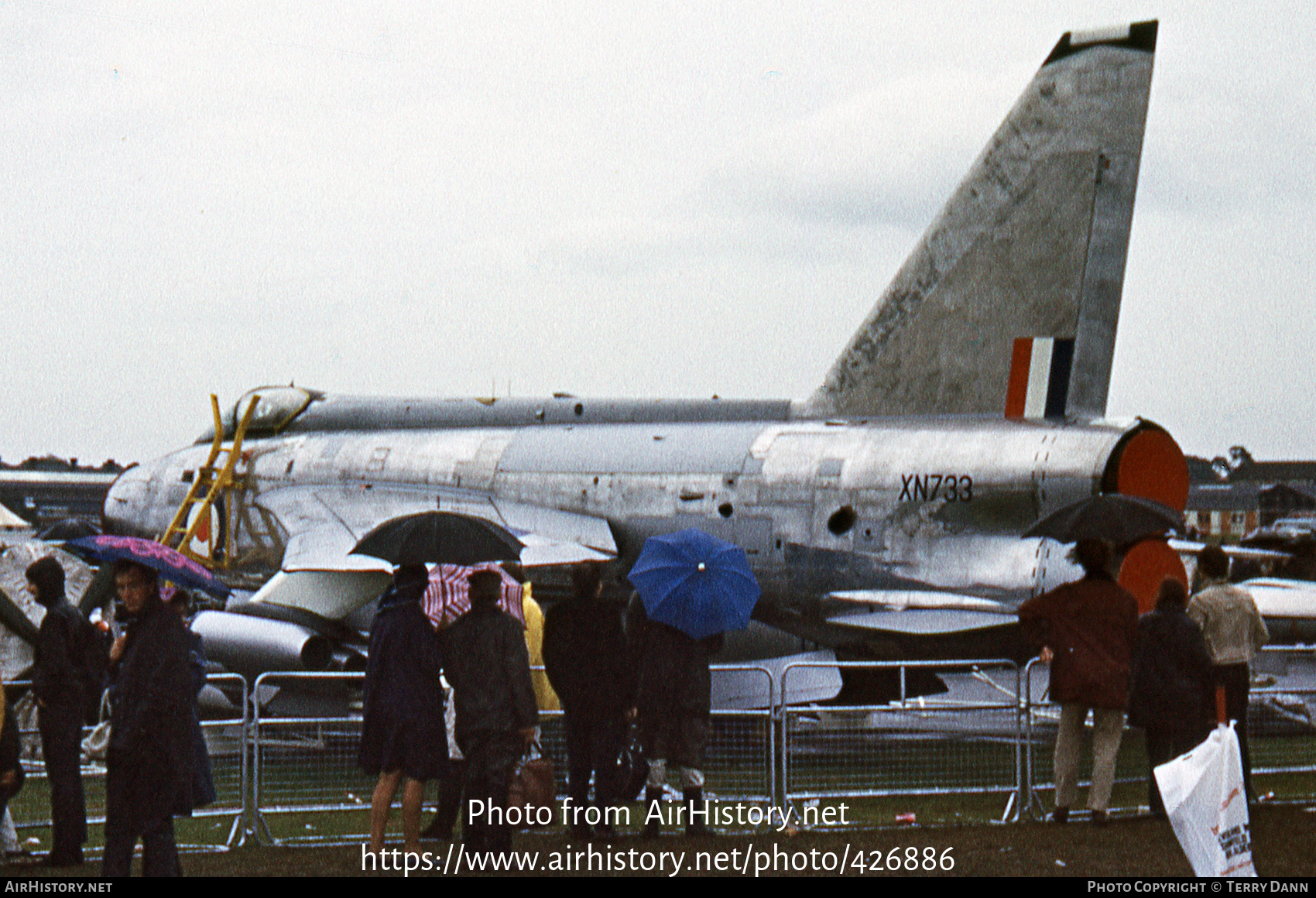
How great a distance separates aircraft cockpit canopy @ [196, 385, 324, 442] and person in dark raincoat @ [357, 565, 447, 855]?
1128cm

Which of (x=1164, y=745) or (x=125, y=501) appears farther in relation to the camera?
(x=125, y=501)

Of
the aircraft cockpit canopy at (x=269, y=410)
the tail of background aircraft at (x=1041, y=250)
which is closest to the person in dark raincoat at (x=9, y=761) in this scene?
the tail of background aircraft at (x=1041, y=250)

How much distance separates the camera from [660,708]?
920cm

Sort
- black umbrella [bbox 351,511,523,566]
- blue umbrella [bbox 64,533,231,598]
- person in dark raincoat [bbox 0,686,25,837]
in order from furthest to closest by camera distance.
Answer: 1. black umbrella [bbox 351,511,523,566]
2. person in dark raincoat [bbox 0,686,25,837]
3. blue umbrella [bbox 64,533,231,598]

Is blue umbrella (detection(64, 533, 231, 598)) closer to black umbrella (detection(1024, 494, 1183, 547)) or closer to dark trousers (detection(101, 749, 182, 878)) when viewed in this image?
dark trousers (detection(101, 749, 182, 878))

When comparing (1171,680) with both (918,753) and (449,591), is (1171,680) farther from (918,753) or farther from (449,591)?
(449,591)

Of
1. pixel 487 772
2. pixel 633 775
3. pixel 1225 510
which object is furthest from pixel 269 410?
pixel 1225 510

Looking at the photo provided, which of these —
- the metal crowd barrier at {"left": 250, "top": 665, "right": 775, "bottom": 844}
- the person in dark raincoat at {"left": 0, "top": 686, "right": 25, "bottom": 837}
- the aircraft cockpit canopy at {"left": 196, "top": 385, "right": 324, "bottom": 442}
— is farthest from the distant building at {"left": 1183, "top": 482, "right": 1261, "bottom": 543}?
the person in dark raincoat at {"left": 0, "top": 686, "right": 25, "bottom": 837}

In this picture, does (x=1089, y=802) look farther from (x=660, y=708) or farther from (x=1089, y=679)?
(x=660, y=708)

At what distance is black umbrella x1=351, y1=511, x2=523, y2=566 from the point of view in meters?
8.66

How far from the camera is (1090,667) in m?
9.09

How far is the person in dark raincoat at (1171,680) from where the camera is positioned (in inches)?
363

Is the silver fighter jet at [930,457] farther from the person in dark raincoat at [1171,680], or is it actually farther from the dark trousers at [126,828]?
the dark trousers at [126,828]

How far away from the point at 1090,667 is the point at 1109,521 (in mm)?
984
